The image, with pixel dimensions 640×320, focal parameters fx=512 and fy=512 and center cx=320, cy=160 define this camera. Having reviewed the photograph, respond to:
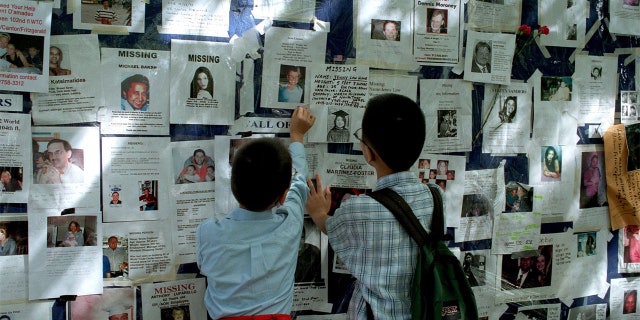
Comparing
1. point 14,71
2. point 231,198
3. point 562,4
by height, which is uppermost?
point 562,4

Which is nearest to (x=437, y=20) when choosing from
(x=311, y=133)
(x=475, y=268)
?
(x=311, y=133)

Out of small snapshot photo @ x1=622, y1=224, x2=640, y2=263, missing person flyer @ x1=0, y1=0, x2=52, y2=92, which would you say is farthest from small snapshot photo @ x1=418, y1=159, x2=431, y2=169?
missing person flyer @ x1=0, y1=0, x2=52, y2=92

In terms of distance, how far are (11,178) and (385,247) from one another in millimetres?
1091

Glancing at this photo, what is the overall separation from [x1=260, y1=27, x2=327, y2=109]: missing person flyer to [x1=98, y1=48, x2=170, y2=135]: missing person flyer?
0.32m

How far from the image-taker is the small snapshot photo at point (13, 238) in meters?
1.49

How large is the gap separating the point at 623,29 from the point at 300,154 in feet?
4.92

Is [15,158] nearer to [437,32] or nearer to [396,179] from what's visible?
[396,179]

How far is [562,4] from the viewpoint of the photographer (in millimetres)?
2004

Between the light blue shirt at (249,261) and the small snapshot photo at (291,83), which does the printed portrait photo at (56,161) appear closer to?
the light blue shirt at (249,261)

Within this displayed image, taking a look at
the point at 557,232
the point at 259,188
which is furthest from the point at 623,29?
the point at 259,188

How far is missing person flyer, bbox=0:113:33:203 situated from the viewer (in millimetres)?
1474

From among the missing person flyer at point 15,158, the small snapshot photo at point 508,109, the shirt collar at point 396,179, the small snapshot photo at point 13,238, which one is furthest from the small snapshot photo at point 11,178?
the small snapshot photo at point 508,109

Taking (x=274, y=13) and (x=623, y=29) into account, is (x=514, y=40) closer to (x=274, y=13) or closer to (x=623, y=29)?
(x=623, y=29)

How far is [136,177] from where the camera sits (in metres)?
1.58
